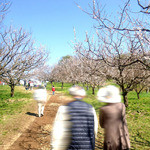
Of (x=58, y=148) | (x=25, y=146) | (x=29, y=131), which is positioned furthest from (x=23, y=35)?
(x=58, y=148)

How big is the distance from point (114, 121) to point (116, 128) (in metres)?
0.13

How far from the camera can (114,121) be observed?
8.75ft

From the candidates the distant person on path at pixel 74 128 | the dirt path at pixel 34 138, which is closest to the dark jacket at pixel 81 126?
the distant person on path at pixel 74 128

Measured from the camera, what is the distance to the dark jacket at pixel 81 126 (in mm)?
2527

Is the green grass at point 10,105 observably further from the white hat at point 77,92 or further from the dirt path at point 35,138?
the white hat at point 77,92

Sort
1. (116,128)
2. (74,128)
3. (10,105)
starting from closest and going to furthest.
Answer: (74,128) → (116,128) → (10,105)

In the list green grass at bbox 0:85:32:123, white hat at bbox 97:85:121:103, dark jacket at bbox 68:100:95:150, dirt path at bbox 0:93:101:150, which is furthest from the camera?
green grass at bbox 0:85:32:123

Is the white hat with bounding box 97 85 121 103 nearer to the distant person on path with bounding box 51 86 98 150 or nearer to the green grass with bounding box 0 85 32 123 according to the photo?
the distant person on path with bounding box 51 86 98 150

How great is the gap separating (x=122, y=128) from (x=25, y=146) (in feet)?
12.1

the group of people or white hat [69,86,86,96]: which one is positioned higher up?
white hat [69,86,86,96]

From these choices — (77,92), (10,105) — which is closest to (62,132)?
(77,92)

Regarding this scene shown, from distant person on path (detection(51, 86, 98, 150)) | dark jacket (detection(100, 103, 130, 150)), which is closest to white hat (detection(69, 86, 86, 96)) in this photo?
distant person on path (detection(51, 86, 98, 150))

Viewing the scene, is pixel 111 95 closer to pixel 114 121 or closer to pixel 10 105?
pixel 114 121

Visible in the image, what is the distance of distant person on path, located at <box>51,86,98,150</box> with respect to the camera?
2.53m
